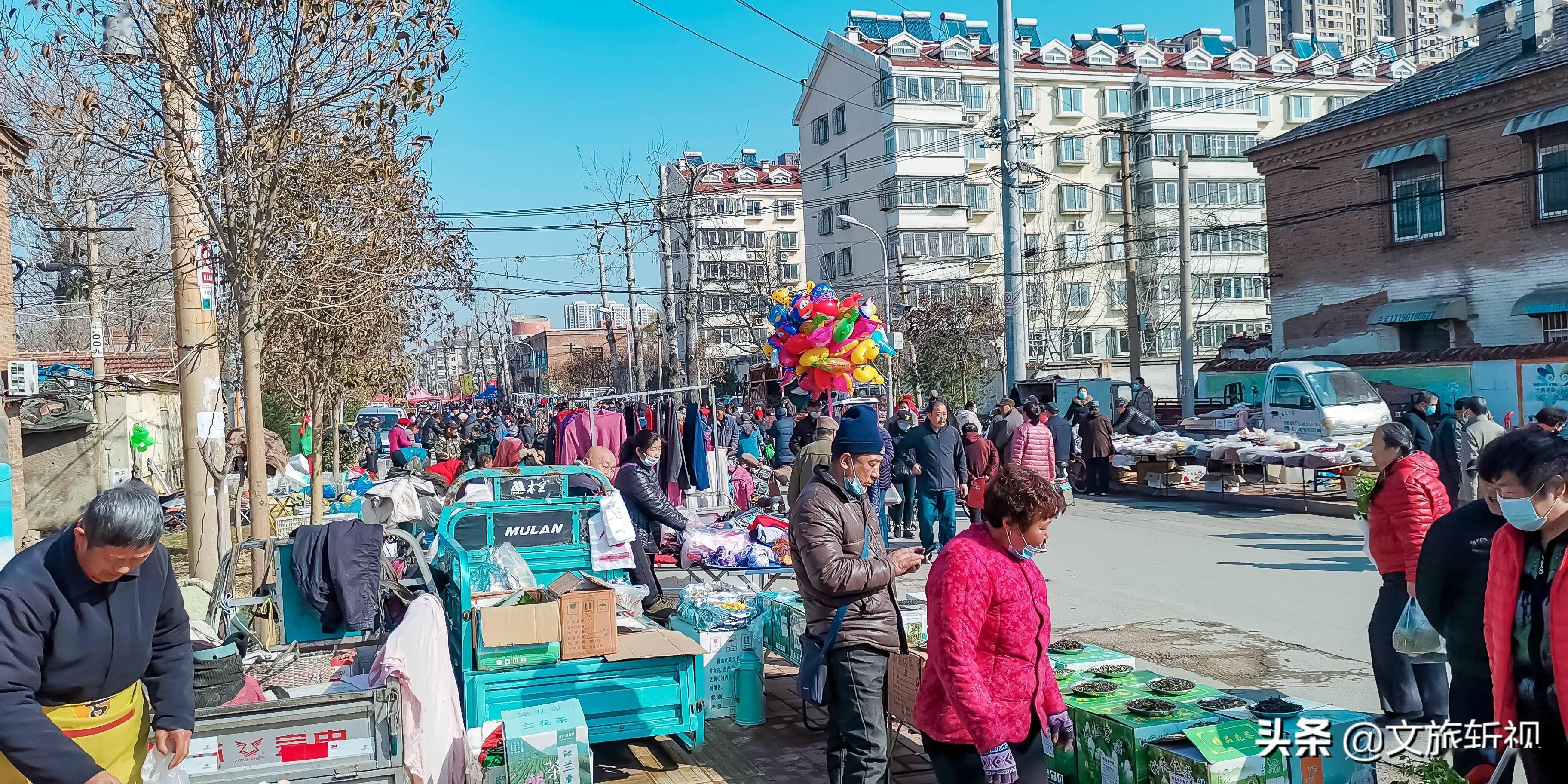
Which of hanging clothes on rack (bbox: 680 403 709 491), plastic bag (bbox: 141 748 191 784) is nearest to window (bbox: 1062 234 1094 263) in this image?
hanging clothes on rack (bbox: 680 403 709 491)

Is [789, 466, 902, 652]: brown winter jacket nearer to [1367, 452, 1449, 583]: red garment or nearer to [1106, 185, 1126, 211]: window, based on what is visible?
[1367, 452, 1449, 583]: red garment

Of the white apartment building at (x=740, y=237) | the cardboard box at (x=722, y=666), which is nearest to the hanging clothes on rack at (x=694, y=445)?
the cardboard box at (x=722, y=666)

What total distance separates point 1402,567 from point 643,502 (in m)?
5.11

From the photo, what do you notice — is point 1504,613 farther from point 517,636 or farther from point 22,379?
point 22,379

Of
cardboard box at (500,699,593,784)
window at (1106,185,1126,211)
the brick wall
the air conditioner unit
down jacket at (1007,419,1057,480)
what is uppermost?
window at (1106,185,1126,211)

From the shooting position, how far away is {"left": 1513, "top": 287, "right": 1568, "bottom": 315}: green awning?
25391mm

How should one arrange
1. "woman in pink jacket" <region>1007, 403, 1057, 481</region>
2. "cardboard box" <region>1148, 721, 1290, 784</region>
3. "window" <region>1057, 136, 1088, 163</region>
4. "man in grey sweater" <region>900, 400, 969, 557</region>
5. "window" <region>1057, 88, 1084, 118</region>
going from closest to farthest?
"cardboard box" <region>1148, 721, 1290, 784</region>, "man in grey sweater" <region>900, 400, 969, 557</region>, "woman in pink jacket" <region>1007, 403, 1057, 481</region>, "window" <region>1057, 88, 1084, 118</region>, "window" <region>1057, 136, 1088, 163</region>

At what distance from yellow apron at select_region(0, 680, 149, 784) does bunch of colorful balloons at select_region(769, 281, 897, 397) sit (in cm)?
1146

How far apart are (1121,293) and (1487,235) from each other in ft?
101

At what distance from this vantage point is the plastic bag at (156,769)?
12.7ft

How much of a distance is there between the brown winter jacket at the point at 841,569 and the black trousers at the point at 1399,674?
2.75 m

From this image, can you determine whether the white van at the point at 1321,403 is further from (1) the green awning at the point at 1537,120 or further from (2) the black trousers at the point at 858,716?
(2) the black trousers at the point at 858,716

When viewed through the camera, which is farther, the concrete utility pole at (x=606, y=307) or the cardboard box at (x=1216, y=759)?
the concrete utility pole at (x=606, y=307)

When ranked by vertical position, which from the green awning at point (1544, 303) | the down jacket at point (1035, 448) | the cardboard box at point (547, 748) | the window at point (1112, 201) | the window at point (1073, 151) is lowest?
the cardboard box at point (547, 748)
